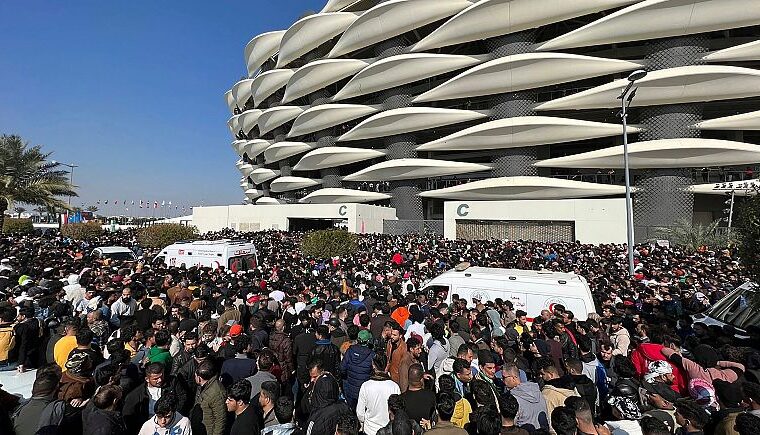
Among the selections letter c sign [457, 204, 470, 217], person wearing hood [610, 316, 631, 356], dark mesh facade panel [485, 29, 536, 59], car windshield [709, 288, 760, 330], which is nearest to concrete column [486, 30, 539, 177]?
dark mesh facade panel [485, 29, 536, 59]

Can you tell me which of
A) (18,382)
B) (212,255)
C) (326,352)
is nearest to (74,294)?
(18,382)

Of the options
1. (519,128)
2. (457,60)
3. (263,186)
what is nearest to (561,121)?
(519,128)

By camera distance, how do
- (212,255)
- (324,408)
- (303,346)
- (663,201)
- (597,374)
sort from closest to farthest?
(324,408)
(597,374)
(303,346)
(212,255)
(663,201)

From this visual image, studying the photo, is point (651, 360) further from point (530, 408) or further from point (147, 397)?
point (147, 397)

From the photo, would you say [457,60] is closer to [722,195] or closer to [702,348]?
[722,195]

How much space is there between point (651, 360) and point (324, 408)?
4.56 m

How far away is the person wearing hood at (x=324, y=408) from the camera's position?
3.48 m

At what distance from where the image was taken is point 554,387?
13.1 ft

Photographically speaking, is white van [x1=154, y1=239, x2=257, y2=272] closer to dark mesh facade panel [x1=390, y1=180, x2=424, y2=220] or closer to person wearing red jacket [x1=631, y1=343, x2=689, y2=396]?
person wearing red jacket [x1=631, y1=343, x2=689, y2=396]

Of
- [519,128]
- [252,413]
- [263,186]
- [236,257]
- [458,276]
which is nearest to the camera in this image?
[252,413]

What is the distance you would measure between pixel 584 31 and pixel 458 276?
28928 millimetres

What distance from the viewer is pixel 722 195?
2950 cm

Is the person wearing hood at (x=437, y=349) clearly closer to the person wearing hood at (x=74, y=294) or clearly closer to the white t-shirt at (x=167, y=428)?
the white t-shirt at (x=167, y=428)

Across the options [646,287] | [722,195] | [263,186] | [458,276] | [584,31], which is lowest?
[646,287]
